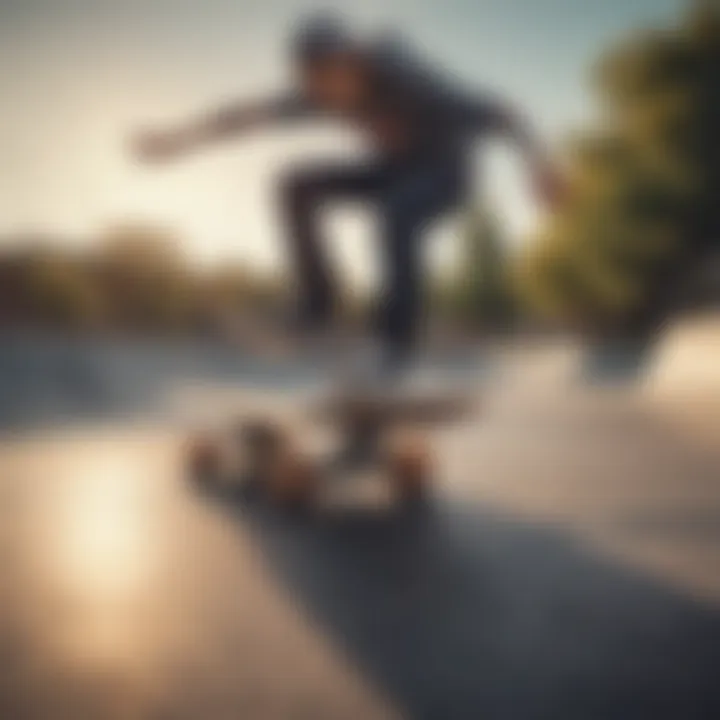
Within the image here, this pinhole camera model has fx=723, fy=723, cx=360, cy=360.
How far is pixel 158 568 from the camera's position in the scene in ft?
3.06

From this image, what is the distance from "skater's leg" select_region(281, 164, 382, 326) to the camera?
3.85 ft

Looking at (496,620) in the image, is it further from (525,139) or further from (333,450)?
(525,139)

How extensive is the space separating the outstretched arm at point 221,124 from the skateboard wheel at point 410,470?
1.88 feet

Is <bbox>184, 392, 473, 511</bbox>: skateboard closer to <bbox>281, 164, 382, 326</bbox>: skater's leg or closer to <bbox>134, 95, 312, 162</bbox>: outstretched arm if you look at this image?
<bbox>281, 164, 382, 326</bbox>: skater's leg

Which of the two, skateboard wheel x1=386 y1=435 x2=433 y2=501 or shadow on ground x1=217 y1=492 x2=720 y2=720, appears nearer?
shadow on ground x1=217 y1=492 x2=720 y2=720

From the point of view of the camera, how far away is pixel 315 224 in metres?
1.18

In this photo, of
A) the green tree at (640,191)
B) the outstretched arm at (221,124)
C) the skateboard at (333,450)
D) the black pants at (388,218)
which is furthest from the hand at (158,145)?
the green tree at (640,191)

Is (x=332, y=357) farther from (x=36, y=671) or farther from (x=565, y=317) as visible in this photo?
(x=36, y=671)

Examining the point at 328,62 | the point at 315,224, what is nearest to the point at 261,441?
the point at 315,224

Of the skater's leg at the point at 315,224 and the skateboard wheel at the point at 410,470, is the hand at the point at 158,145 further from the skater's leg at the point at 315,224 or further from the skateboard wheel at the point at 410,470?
the skateboard wheel at the point at 410,470

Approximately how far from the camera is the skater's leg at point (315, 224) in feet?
3.85

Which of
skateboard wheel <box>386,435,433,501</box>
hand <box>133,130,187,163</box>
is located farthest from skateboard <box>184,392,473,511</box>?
hand <box>133,130,187,163</box>

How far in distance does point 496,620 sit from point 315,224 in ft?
2.20

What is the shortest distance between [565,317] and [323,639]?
668 mm
